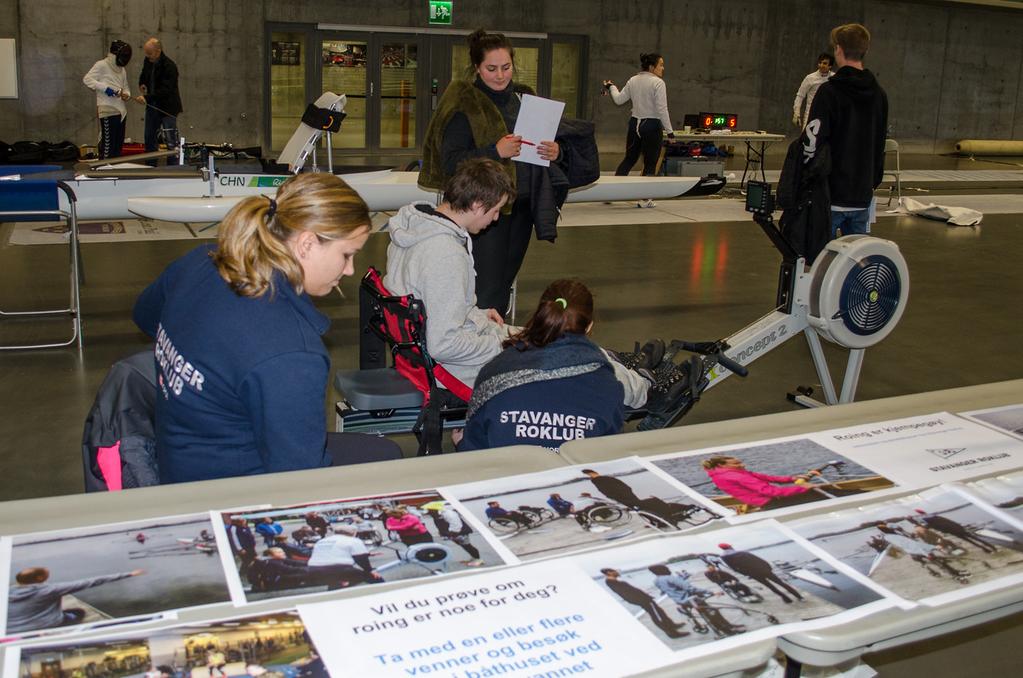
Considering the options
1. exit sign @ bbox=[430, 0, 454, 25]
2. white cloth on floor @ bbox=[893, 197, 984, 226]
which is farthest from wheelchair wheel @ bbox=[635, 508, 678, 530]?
exit sign @ bbox=[430, 0, 454, 25]

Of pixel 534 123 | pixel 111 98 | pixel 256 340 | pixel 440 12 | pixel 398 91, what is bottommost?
pixel 256 340

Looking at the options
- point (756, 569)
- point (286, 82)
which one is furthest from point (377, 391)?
point (286, 82)

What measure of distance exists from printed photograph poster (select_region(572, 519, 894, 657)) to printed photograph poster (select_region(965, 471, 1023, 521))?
419 millimetres

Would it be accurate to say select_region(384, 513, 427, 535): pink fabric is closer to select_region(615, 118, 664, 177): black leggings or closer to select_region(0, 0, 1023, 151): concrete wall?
select_region(615, 118, 664, 177): black leggings

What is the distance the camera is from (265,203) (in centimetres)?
190

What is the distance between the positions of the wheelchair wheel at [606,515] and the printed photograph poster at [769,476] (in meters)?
0.16

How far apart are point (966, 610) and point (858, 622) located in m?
0.18

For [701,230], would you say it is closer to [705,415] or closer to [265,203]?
[705,415]

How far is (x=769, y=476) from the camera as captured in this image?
1707 millimetres

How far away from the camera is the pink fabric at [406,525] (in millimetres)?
1458

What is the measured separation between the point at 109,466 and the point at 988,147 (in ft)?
61.4

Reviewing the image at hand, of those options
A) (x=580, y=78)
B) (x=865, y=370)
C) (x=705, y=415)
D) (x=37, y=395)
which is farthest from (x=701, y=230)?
(x=580, y=78)

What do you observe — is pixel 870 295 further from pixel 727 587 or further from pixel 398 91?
pixel 398 91

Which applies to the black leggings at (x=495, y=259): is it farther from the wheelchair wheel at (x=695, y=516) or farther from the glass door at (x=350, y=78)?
the glass door at (x=350, y=78)
